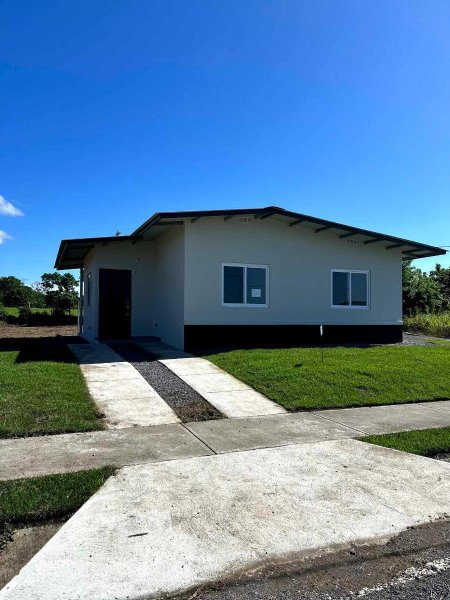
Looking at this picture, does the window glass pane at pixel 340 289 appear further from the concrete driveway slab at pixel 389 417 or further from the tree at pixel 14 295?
the tree at pixel 14 295

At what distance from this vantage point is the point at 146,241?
53.3 ft

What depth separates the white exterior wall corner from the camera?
12938 millimetres

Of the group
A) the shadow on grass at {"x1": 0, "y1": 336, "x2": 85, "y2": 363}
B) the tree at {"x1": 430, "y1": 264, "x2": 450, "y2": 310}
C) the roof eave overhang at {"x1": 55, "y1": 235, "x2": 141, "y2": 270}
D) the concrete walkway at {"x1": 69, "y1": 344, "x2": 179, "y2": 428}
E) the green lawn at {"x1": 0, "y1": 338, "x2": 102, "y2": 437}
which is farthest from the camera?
the tree at {"x1": 430, "y1": 264, "x2": 450, "y2": 310}

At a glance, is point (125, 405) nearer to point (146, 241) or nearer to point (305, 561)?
point (305, 561)

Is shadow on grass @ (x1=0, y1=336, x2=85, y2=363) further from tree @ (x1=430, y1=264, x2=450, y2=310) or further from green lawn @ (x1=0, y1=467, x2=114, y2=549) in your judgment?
tree @ (x1=430, y1=264, x2=450, y2=310)

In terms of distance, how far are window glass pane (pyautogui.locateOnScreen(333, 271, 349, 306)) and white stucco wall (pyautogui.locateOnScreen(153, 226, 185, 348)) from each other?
200 inches

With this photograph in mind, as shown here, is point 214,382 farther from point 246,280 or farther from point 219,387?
point 246,280

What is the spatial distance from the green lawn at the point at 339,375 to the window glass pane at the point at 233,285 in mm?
1958

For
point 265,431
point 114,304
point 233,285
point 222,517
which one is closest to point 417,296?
point 233,285

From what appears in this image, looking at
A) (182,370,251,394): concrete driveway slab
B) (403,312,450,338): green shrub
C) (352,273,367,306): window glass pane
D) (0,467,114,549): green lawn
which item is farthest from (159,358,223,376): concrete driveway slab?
(403,312,450,338): green shrub

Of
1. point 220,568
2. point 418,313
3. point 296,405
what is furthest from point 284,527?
point 418,313

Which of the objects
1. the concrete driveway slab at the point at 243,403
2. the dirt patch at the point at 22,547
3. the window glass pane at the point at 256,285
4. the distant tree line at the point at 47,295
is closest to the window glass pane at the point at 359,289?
the window glass pane at the point at 256,285

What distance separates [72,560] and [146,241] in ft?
45.1

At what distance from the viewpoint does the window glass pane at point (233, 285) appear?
1333 cm
